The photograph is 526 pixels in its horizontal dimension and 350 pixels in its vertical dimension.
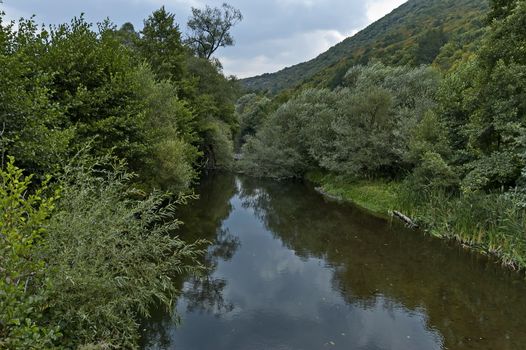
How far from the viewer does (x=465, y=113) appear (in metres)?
22.5

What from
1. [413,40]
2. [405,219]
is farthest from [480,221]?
[413,40]

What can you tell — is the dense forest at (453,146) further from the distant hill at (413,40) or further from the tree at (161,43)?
the tree at (161,43)

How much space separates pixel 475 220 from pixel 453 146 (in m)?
6.29

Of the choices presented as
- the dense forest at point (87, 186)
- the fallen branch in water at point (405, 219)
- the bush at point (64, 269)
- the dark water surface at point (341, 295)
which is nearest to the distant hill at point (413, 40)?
the fallen branch in water at point (405, 219)

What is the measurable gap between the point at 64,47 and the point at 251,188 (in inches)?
1002

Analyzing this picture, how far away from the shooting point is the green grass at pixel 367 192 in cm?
2569

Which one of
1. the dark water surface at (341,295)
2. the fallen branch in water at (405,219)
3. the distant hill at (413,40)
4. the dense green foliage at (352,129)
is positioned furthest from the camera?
the distant hill at (413,40)

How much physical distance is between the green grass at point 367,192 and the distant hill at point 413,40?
11.7 meters

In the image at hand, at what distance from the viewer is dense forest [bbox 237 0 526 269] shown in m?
17.0

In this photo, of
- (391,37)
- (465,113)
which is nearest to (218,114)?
(465,113)

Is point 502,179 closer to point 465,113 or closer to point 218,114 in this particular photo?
point 465,113

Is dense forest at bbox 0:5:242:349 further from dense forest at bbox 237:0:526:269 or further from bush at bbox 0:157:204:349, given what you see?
dense forest at bbox 237:0:526:269

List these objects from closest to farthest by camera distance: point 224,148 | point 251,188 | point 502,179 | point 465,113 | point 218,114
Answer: point 502,179, point 465,113, point 251,188, point 224,148, point 218,114

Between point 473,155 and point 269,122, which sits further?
point 269,122
